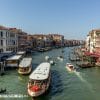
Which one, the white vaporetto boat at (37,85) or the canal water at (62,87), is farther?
the canal water at (62,87)

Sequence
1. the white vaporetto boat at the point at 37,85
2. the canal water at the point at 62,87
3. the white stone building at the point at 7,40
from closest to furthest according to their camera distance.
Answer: the white vaporetto boat at the point at 37,85
the canal water at the point at 62,87
the white stone building at the point at 7,40

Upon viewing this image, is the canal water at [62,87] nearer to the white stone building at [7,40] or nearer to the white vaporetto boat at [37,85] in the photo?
the white vaporetto boat at [37,85]

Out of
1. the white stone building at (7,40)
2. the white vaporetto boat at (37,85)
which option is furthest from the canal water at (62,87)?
the white stone building at (7,40)

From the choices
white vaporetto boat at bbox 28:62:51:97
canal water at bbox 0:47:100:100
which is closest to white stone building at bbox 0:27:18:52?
canal water at bbox 0:47:100:100

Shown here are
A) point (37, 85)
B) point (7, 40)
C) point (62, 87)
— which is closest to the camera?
point (37, 85)

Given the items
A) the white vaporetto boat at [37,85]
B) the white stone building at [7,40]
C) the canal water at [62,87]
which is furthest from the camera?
the white stone building at [7,40]

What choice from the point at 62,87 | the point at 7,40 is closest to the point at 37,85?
the point at 62,87

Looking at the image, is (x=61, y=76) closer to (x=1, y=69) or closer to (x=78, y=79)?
(x=78, y=79)

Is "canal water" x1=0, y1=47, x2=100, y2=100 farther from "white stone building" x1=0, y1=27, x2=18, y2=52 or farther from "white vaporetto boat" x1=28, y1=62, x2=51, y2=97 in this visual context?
"white stone building" x1=0, y1=27, x2=18, y2=52

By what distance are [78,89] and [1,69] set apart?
61.6 feet

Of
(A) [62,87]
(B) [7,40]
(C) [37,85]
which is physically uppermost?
(B) [7,40]

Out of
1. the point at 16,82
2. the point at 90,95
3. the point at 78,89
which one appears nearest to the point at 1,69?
the point at 16,82

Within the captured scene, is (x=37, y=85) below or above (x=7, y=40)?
below

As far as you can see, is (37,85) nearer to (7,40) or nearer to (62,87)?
(62,87)
